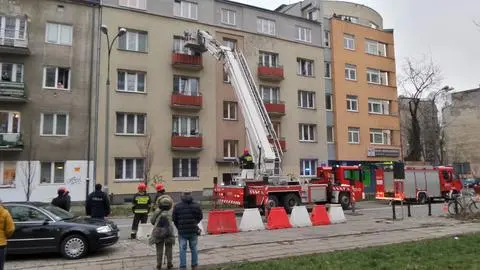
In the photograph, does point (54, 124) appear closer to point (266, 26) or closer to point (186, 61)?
point (186, 61)

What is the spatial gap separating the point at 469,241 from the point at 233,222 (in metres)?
7.44

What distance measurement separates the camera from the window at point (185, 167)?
33281 millimetres

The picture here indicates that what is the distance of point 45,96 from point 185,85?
393 inches

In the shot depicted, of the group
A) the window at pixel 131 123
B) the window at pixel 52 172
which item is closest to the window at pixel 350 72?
the window at pixel 131 123

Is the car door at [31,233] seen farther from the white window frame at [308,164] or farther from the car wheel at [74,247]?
the white window frame at [308,164]

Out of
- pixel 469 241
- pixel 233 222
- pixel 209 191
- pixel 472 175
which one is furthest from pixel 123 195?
pixel 472 175

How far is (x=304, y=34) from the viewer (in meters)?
41.8

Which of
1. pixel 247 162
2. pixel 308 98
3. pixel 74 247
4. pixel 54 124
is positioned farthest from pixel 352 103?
pixel 74 247

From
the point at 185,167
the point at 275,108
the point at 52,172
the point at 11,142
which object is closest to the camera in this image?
the point at 11,142

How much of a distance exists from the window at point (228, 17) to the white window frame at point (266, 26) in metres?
Result: 2.59

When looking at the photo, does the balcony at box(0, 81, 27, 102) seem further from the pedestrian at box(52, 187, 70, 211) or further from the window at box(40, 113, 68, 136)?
the pedestrian at box(52, 187, 70, 211)

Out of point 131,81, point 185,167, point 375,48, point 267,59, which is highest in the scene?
point 375,48

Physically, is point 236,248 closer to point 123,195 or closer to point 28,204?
point 28,204

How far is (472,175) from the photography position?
212 feet
